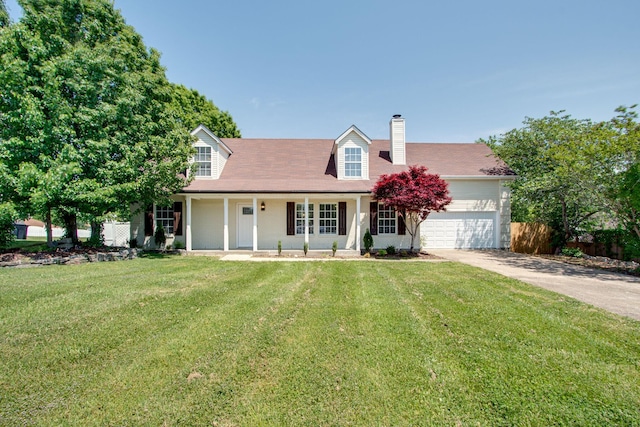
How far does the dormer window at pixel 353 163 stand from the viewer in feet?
47.6

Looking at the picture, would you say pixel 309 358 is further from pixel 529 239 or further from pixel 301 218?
pixel 529 239

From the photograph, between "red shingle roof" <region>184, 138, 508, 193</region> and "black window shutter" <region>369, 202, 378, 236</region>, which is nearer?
"red shingle roof" <region>184, 138, 508, 193</region>

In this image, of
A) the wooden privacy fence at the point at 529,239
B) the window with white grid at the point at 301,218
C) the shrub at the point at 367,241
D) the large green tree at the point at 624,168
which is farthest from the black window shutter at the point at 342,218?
the large green tree at the point at 624,168

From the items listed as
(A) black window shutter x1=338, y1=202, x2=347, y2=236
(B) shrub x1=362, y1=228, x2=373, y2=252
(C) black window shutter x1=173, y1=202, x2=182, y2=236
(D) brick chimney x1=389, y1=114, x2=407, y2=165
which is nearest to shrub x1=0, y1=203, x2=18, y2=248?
(C) black window shutter x1=173, y1=202, x2=182, y2=236

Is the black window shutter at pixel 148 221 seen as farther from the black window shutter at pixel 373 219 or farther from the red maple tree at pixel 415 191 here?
the red maple tree at pixel 415 191

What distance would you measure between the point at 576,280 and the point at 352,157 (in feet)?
33.4

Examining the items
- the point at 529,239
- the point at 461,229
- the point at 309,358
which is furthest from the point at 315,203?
the point at 529,239

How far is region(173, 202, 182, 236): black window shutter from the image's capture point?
1372 centimetres

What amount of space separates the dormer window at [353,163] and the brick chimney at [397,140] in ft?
8.26

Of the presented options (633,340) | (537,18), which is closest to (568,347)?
(633,340)

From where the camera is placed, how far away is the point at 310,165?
1535 centimetres

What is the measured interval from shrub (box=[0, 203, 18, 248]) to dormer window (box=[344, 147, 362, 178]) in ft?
43.6

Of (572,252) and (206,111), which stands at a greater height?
(206,111)

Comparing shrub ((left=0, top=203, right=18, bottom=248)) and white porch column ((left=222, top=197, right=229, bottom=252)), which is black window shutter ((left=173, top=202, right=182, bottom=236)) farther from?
shrub ((left=0, top=203, right=18, bottom=248))
